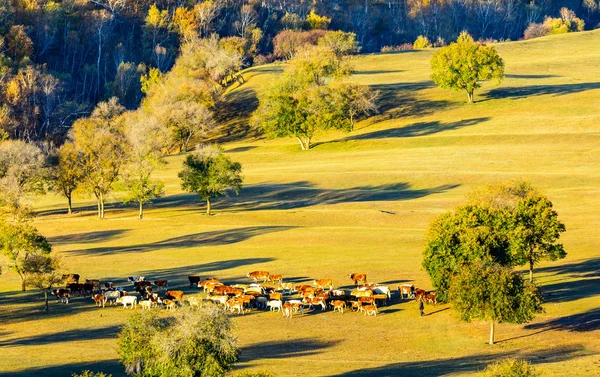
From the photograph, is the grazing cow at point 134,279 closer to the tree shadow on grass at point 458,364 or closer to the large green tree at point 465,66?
the tree shadow on grass at point 458,364

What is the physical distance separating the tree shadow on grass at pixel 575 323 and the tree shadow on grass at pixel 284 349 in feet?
35.2

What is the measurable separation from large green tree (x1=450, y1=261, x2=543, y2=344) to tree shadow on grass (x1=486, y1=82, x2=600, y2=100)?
310 ft

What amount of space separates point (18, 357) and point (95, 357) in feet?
11.3

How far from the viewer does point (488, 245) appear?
2080 inches

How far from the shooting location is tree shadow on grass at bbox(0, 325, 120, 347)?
44719mm

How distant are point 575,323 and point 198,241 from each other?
34883 mm

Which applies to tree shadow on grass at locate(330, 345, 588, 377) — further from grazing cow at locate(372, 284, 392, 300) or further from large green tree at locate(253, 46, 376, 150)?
large green tree at locate(253, 46, 376, 150)

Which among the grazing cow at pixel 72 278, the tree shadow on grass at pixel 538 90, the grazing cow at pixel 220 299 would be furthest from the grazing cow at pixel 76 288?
the tree shadow on grass at pixel 538 90

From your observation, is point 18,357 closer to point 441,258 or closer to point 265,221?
point 441,258

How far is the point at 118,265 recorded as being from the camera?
65500mm

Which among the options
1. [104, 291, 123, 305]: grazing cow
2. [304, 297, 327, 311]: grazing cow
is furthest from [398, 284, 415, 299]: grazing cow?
[104, 291, 123, 305]: grazing cow

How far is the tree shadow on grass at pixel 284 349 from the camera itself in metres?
41.8

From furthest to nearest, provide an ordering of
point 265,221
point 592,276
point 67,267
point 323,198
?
point 323,198, point 265,221, point 67,267, point 592,276

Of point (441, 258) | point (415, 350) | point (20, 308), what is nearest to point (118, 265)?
point (20, 308)
